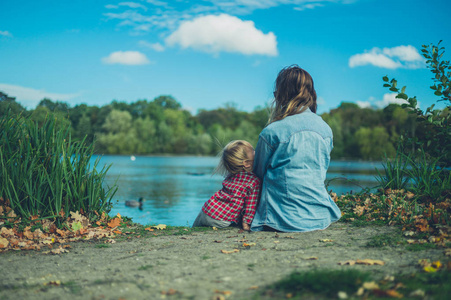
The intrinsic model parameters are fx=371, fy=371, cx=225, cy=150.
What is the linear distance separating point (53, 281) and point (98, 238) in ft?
5.36

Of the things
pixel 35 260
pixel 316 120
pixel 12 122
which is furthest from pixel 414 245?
pixel 12 122

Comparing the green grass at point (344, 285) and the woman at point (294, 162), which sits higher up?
the woman at point (294, 162)

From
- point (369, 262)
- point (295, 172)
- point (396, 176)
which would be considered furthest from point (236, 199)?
point (396, 176)

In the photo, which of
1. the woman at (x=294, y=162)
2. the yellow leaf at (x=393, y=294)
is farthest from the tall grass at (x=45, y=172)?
the yellow leaf at (x=393, y=294)

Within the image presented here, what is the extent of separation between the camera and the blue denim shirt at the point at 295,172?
4.18 meters

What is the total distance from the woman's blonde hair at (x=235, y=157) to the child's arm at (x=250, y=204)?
0.91 feet

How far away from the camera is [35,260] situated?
11.9 feet

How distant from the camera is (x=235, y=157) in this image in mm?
4633

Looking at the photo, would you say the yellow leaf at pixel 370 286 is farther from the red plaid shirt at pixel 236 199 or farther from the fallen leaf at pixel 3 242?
the fallen leaf at pixel 3 242

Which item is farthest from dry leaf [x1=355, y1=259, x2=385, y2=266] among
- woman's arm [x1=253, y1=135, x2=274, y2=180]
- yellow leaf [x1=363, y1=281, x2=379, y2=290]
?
woman's arm [x1=253, y1=135, x2=274, y2=180]

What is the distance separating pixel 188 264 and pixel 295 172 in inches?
64.9

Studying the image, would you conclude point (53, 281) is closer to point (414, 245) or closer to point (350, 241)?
point (350, 241)

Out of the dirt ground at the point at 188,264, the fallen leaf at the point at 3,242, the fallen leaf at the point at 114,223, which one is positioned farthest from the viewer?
the fallen leaf at the point at 114,223

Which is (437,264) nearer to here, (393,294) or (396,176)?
(393,294)
